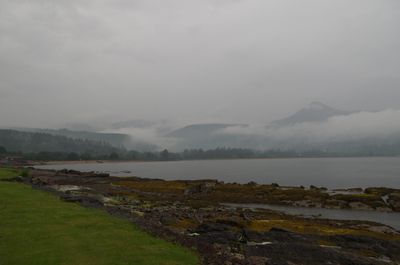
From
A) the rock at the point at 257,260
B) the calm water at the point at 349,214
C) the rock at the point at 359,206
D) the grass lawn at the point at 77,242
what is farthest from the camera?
the rock at the point at 359,206

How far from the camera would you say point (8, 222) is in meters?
24.4

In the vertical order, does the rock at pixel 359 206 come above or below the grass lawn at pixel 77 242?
below

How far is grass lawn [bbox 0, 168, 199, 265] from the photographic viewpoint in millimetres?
16703

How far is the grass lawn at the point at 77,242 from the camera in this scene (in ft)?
54.8

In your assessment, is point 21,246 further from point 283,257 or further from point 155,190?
point 155,190

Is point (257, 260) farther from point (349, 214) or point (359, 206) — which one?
point (359, 206)

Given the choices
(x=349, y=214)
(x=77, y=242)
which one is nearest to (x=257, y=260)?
(x=77, y=242)

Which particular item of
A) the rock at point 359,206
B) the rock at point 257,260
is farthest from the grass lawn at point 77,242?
the rock at point 359,206

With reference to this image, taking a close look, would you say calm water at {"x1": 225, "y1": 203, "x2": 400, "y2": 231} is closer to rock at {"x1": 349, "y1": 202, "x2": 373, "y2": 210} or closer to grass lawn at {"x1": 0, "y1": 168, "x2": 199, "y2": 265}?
rock at {"x1": 349, "y1": 202, "x2": 373, "y2": 210}

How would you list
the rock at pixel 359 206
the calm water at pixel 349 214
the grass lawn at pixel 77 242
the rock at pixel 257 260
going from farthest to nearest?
the rock at pixel 359 206
the calm water at pixel 349 214
the rock at pixel 257 260
the grass lawn at pixel 77 242

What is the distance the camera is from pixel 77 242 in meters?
19.5

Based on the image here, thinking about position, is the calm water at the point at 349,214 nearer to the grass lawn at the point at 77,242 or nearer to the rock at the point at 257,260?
the rock at the point at 257,260

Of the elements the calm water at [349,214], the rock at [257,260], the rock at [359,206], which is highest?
the rock at [257,260]

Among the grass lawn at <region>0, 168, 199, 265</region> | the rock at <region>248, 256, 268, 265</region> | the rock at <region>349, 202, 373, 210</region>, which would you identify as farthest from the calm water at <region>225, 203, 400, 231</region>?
the grass lawn at <region>0, 168, 199, 265</region>
